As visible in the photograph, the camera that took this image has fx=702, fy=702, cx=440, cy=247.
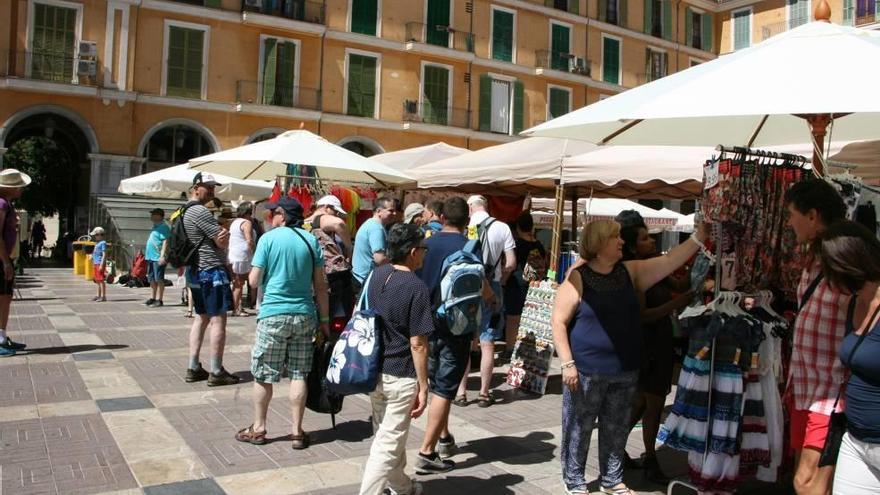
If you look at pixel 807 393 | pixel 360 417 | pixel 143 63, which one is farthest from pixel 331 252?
pixel 143 63

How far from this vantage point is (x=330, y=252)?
5.70 metres

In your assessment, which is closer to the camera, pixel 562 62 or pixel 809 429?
pixel 809 429

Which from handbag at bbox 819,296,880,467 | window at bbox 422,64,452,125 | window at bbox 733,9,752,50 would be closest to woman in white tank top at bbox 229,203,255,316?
handbag at bbox 819,296,880,467

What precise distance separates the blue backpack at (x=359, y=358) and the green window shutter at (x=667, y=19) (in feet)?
112

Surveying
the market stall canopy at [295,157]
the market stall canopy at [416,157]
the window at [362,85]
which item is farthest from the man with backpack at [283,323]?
the window at [362,85]

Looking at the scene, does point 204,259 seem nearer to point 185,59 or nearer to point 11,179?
point 11,179

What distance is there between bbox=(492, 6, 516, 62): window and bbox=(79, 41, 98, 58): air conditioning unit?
14.7m

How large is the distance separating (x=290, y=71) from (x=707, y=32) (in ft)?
72.8

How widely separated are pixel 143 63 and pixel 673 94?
2237 centimetres

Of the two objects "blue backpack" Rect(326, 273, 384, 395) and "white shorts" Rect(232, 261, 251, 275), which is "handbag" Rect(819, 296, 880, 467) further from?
"white shorts" Rect(232, 261, 251, 275)

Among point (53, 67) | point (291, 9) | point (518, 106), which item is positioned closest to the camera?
point (53, 67)

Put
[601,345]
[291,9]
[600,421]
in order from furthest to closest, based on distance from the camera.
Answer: [291,9]
[600,421]
[601,345]

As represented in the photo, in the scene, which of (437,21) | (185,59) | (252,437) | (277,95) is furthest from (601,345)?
(437,21)

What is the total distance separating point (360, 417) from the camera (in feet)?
17.5
